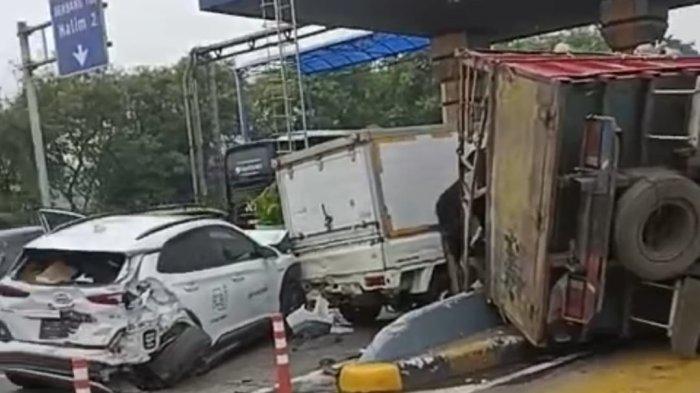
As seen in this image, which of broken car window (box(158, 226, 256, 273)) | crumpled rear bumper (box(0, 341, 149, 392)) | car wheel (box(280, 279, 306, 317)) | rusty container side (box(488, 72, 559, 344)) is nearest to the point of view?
rusty container side (box(488, 72, 559, 344))

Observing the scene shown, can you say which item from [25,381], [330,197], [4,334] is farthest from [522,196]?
[25,381]

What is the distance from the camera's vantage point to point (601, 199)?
301 inches

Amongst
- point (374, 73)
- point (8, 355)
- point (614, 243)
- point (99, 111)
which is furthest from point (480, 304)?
point (374, 73)

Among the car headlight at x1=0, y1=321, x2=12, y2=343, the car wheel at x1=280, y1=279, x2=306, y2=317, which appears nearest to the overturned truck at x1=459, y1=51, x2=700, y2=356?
the car wheel at x1=280, y1=279, x2=306, y2=317

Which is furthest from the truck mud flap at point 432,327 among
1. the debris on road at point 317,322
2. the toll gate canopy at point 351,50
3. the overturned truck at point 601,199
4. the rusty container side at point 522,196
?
the toll gate canopy at point 351,50

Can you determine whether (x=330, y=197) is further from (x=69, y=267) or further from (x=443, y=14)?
(x=443, y=14)

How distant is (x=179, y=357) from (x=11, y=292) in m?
1.62

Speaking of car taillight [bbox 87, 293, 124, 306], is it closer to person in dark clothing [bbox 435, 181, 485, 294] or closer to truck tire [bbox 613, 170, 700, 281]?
person in dark clothing [bbox 435, 181, 485, 294]

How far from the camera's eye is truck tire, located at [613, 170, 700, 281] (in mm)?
7691

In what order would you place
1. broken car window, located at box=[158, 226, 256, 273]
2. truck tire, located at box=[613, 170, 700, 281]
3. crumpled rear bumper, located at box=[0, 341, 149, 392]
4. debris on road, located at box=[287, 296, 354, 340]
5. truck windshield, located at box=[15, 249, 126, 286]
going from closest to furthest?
truck tire, located at box=[613, 170, 700, 281], crumpled rear bumper, located at box=[0, 341, 149, 392], truck windshield, located at box=[15, 249, 126, 286], broken car window, located at box=[158, 226, 256, 273], debris on road, located at box=[287, 296, 354, 340]

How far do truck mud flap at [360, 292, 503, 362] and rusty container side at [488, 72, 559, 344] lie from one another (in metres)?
0.23

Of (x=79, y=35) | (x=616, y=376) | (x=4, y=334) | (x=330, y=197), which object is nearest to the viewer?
(x=616, y=376)

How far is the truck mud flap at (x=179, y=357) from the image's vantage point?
29.9 feet

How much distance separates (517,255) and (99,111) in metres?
27.1
